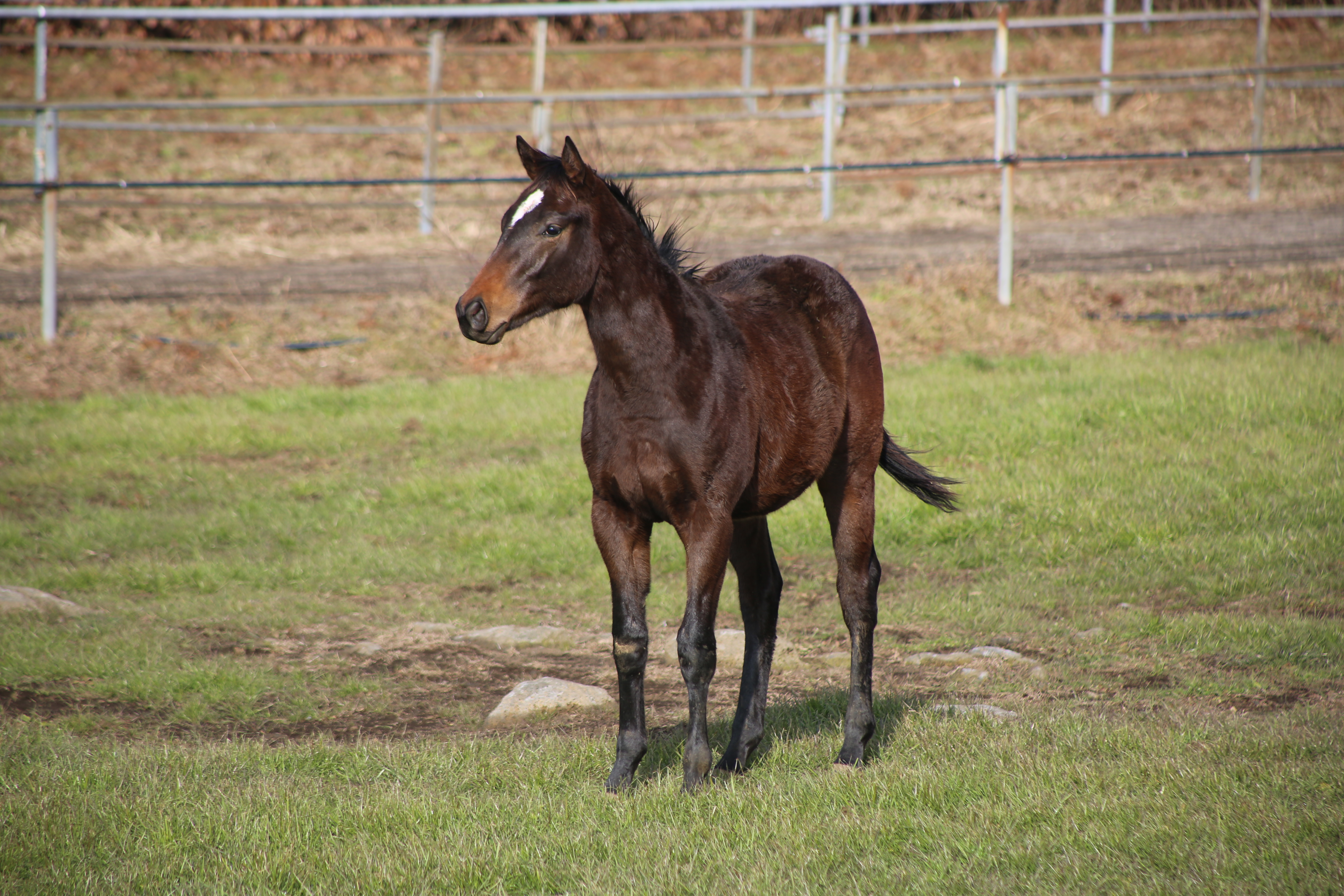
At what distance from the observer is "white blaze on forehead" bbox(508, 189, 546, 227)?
3.89 m

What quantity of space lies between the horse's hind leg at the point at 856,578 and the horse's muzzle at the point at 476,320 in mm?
1823

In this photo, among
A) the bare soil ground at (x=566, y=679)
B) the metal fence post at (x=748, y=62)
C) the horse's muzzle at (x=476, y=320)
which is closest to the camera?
the horse's muzzle at (x=476, y=320)

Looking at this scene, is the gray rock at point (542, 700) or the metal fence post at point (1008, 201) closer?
the gray rock at point (542, 700)

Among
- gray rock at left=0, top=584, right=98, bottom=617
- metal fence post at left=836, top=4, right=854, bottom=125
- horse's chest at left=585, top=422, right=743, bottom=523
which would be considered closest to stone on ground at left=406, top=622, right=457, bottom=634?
gray rock at left=0, top=584, right=98, bottom=617

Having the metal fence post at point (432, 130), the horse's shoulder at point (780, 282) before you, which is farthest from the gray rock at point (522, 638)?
the metal fence post at point (432, 130)

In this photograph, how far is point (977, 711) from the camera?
4879 millimetres

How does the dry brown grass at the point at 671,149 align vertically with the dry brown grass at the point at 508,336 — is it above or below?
above

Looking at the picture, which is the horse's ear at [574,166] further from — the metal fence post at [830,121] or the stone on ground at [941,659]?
the metal fence post at [830,121]

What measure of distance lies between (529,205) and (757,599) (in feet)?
6.42

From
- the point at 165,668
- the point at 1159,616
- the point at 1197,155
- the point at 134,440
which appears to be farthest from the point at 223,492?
the point at 1197,155

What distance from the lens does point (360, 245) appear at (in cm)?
1536

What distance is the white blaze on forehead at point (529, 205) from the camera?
12.8ft

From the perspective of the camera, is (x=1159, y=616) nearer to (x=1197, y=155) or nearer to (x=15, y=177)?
(x=1197, y=155)

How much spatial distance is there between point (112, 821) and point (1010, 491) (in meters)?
5.82
